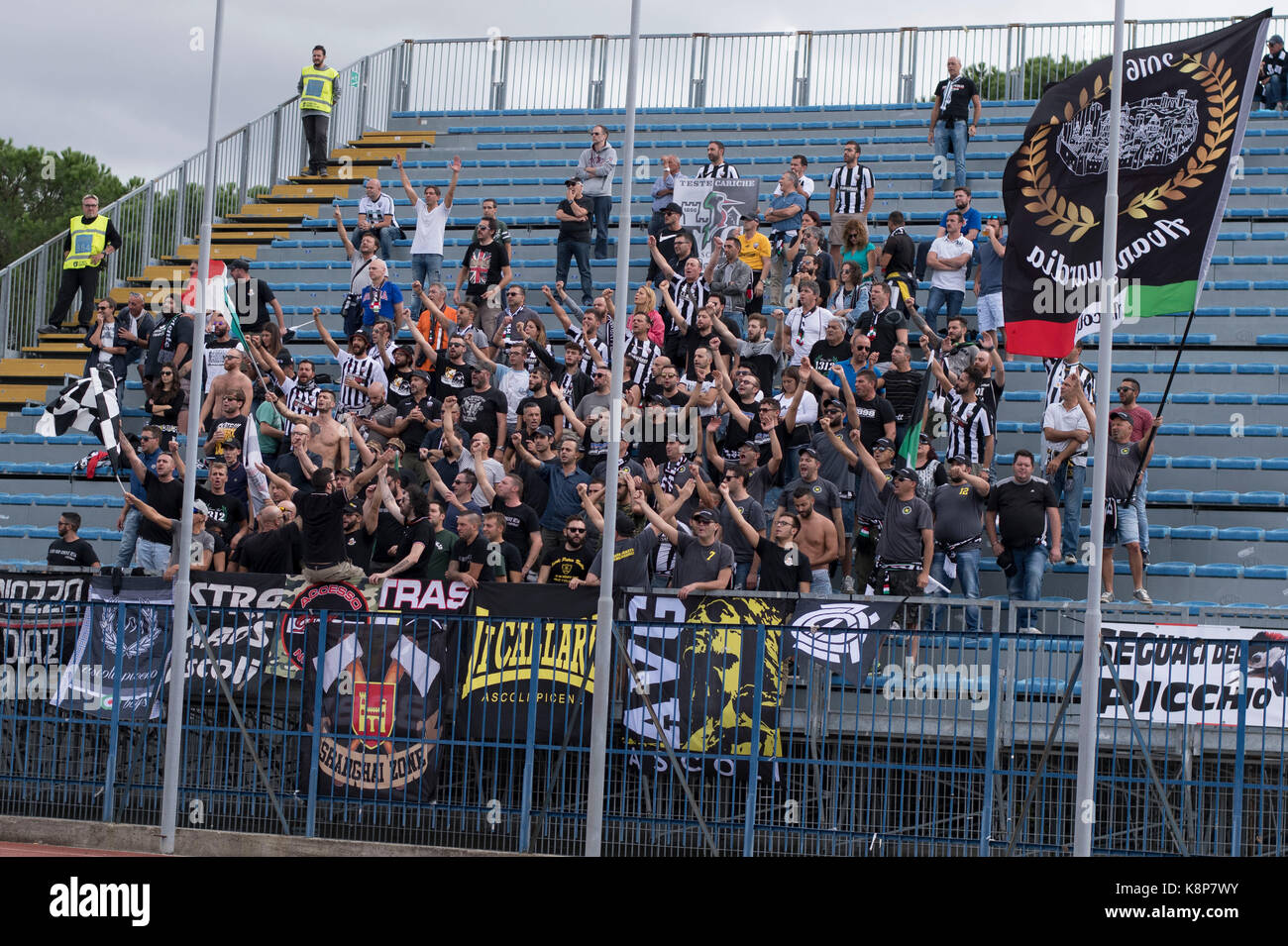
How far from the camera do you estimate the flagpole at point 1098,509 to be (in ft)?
34.4

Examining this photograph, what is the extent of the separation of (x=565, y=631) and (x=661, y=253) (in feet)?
29.4

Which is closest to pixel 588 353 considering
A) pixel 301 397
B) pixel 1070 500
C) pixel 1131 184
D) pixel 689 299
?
pixel 689 299

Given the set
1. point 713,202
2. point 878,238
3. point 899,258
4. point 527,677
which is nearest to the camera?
point 527,677

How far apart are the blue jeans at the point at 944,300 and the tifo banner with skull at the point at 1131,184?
5913mm

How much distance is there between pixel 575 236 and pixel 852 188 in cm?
365

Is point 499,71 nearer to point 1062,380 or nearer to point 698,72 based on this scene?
point 698,72

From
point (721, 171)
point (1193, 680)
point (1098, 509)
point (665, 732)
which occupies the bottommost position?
point (665, 732)

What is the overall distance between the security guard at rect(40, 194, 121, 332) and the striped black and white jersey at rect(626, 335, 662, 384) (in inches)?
373

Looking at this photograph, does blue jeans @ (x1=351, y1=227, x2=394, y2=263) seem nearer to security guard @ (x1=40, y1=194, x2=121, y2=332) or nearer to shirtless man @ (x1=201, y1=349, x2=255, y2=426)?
security guard @ (x1=40, y1=194, x2=121, y2=332)

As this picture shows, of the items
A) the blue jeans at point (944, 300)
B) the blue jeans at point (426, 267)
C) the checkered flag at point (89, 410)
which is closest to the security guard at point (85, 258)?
the blue jeans at point (426, 267)

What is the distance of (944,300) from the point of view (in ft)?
62.5

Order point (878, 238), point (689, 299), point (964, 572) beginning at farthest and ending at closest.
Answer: point (878, 238) → point (689, 299) → point (964, 572)

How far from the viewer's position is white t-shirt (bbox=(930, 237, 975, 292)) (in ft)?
61.5
